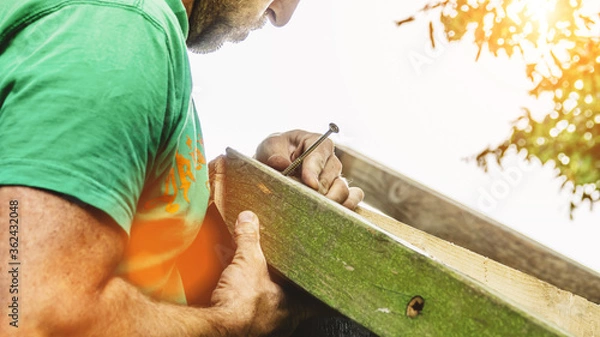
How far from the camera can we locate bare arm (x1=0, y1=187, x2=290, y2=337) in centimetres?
84

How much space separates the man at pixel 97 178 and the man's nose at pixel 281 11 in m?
1.90

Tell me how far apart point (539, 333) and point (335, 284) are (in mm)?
480

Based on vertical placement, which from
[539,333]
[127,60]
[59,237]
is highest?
[127,60]

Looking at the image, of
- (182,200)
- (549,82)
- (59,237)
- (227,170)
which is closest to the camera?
(59,237)

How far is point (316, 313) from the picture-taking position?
1596 millimetres

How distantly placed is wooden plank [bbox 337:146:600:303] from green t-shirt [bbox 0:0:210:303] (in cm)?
136

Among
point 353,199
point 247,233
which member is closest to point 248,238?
point 247,233

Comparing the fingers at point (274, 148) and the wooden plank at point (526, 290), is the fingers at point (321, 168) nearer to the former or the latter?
the fingers at point (274, 148)

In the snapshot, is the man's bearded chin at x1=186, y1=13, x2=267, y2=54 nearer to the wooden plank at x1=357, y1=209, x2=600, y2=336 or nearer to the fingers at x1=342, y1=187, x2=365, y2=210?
the fingers at x1=342, y1=187, x2=365, y2=210

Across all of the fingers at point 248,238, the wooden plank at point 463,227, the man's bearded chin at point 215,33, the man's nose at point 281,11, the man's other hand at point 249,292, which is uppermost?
the man's nose at point 281,11

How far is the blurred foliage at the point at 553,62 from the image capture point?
3.96 metres

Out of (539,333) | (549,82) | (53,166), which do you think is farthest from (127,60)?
(549,82)

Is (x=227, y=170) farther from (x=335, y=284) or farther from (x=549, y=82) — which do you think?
(x=549, y=82)

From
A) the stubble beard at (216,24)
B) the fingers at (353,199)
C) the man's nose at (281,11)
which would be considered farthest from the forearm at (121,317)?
the man's nose at (281,11)
